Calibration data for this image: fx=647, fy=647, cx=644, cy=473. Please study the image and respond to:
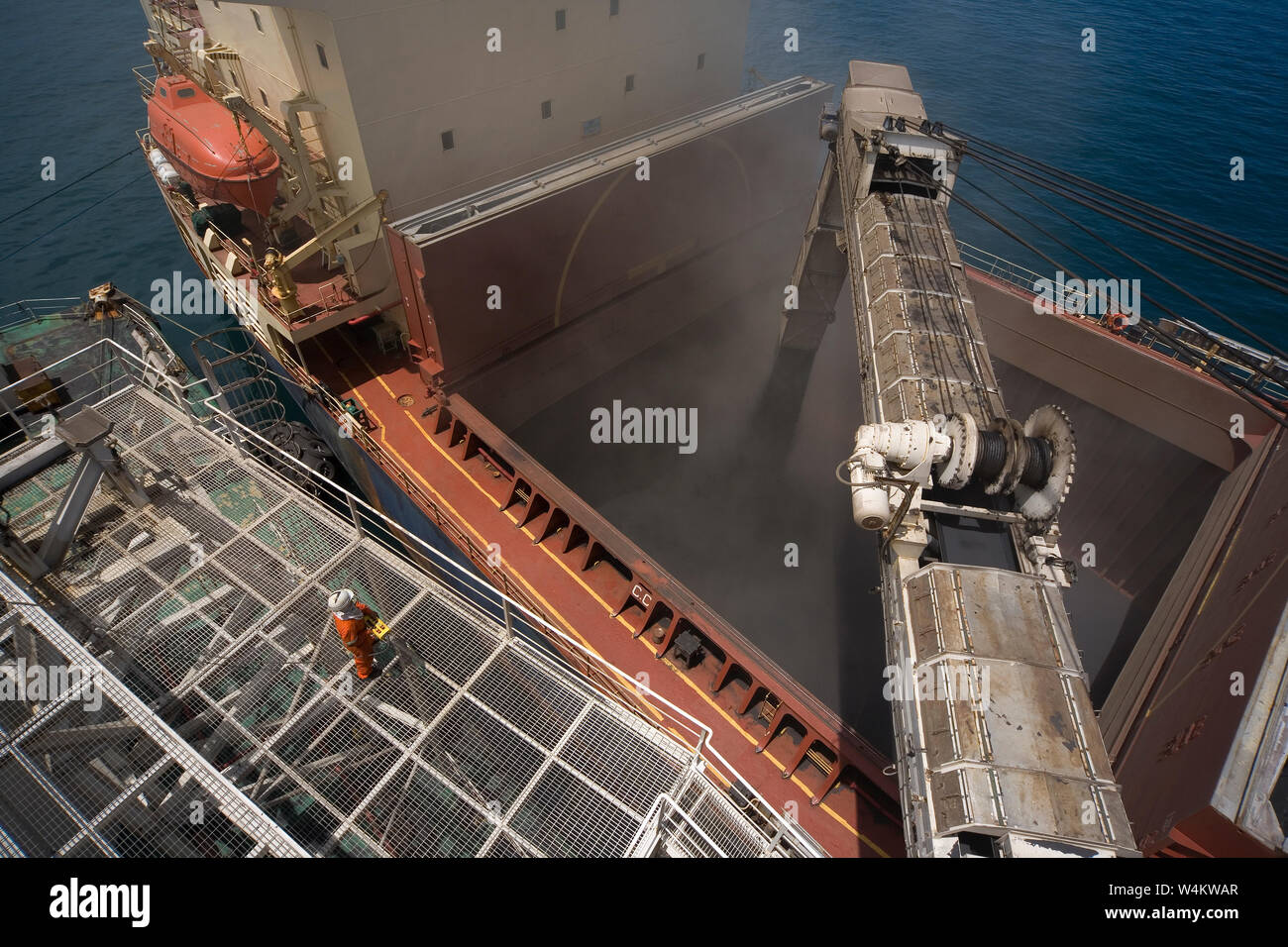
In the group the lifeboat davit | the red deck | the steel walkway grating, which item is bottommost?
the red deck

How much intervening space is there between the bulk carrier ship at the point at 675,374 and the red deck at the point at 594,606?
0.07 m

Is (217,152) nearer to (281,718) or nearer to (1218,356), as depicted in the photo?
(281,718)

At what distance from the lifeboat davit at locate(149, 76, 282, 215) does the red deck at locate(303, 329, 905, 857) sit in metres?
4.83

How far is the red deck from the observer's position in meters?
12.2

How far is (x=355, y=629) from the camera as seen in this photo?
7.01 meters

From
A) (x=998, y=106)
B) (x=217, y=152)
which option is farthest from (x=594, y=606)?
(x=998, y=106)

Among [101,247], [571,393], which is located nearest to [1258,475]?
[571,393]

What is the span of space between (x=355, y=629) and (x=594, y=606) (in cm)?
850

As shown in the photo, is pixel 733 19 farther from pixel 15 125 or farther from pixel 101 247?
pixel 15 125

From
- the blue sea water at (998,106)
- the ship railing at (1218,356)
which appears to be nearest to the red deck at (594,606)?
the ship railing at (1218,356)

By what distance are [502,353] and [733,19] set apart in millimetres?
15886

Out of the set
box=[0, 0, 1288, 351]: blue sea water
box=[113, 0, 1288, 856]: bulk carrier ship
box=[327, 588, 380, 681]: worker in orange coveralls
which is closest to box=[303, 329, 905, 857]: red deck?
box=[113, 0, 1288, 856]: bulk carrier ship

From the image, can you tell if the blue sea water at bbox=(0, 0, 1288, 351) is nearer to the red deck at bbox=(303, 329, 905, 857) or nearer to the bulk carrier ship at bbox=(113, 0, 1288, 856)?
the bulk carrier ship at bbox=(113, 0, 1288, 856)

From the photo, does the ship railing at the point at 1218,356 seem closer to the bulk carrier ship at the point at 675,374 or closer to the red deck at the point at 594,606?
the bulk carrier ship at the point at 675,374
